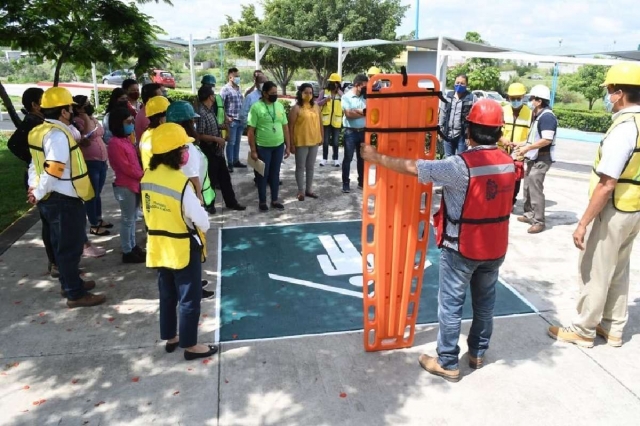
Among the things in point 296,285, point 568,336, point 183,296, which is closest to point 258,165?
point 296,285

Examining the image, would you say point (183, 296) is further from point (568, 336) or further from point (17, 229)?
point (17, 229)

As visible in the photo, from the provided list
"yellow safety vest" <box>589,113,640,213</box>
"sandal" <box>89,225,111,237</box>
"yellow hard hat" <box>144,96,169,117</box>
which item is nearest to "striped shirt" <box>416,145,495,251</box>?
"yellow safety vest" <box>589,113,640,213</box>

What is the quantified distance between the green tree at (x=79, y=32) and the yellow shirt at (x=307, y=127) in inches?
113

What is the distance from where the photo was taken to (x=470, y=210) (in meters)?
2.85

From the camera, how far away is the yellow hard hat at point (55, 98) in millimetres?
3875

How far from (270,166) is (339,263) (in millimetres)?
2164

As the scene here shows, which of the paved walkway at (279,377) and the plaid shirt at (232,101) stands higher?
the plaid shirt at (232,101)

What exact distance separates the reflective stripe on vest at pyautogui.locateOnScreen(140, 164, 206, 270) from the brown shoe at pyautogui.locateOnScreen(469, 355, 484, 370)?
2081mm

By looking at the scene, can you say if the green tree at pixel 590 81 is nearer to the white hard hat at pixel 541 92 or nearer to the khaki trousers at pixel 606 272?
the white hard hat at pixel 541 92

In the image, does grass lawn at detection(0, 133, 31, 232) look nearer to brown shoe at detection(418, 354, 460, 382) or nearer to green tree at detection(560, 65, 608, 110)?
brown shoe at detection(418, 354, 460, 382)

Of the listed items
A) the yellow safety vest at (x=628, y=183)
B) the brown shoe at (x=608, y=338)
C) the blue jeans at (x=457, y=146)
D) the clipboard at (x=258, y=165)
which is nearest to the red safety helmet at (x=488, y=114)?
the yellow safety vest at (x=628, y=183)

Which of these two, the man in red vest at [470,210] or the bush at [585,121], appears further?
the bush at [585,121]

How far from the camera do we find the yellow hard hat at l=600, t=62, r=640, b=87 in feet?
10.5

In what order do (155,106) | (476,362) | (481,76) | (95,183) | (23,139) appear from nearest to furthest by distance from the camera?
(476,362) → (23,139) → (155,106) → (95,183) → (481,76)
